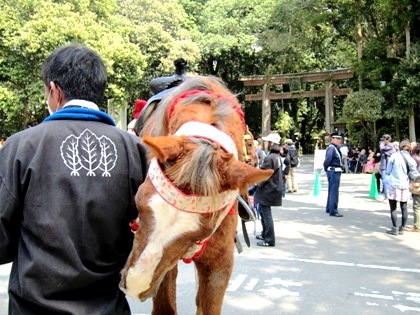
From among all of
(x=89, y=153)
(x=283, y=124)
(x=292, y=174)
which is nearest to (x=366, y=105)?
(x=292, y=174)

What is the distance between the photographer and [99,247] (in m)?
1.89

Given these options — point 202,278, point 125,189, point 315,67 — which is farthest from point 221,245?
point 315,67

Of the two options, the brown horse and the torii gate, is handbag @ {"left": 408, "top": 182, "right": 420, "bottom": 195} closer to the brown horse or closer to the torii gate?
the brown horse

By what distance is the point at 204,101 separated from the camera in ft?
7.87

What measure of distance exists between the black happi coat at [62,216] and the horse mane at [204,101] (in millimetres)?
578

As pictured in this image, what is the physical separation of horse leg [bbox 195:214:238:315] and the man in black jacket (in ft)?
1.93

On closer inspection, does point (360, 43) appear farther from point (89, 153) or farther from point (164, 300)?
point (89, 153)

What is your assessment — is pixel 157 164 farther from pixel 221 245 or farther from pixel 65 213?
pixel 221 245

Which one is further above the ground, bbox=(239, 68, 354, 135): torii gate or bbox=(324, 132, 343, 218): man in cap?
bbox=(239, 68, 354, 135): torii gate

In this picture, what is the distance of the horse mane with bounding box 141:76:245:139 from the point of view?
233 centimetres

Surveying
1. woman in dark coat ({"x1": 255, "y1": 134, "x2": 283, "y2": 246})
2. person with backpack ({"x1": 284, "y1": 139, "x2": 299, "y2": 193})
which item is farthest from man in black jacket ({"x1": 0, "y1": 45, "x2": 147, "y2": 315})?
person with backpack ({"x1": 284, "y1": 139, "x2": 299, "y2": 193})

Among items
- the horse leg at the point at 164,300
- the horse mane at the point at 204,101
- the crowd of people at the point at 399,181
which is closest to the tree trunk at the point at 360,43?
the crowd of people at the point at 399,181

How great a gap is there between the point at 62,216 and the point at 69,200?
0.07 metres

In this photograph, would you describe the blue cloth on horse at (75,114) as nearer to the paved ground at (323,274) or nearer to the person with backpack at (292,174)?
the paved ground at (323,274)
